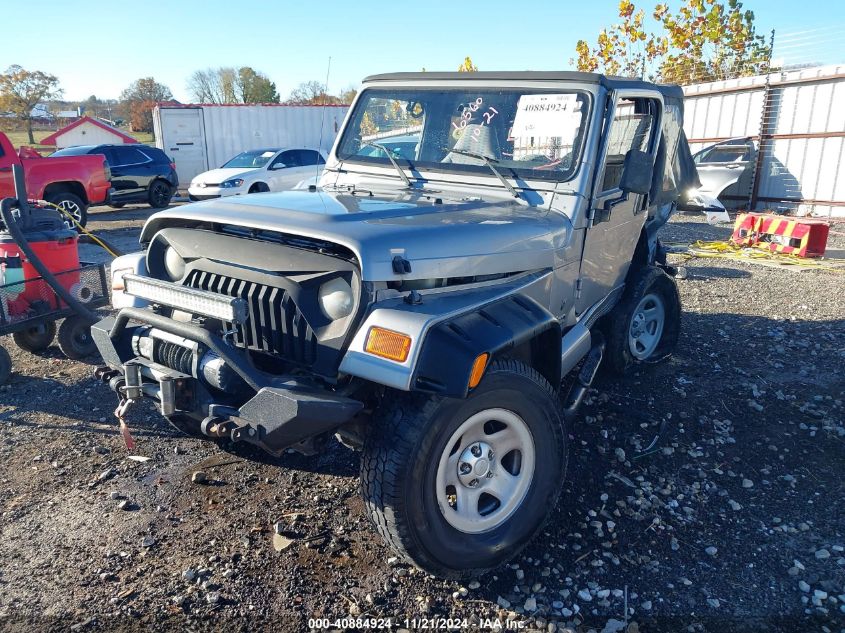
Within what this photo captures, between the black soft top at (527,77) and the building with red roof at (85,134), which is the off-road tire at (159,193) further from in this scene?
the building with red roof at (85,134)

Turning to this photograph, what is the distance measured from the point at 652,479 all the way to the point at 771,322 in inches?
148

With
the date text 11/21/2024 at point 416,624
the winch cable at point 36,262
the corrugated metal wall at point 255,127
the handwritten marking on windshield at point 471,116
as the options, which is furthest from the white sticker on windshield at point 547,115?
the corrugated metal wall at point 255,127

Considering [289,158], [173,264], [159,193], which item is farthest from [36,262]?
[159,193]

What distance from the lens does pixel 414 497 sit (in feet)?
8.57

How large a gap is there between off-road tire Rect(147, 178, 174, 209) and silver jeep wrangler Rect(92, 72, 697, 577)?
13.4 meters

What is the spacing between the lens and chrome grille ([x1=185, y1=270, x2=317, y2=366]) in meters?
2.74

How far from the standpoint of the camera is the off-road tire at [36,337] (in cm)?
555

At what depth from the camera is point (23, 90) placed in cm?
4175

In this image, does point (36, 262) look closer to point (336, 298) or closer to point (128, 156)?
point (336, 298)

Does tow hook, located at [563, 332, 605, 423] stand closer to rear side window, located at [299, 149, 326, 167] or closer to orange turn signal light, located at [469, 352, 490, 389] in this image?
orange turn signal light, located at [469, 352, 490, 389]

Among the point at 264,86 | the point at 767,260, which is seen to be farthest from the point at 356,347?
the point at 264,86

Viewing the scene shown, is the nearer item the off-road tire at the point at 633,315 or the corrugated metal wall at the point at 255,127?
the off-road tire at the point at 633,315

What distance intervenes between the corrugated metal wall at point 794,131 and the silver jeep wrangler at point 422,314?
1233cm

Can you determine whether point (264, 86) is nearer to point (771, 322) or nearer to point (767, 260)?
point (767, 260)
